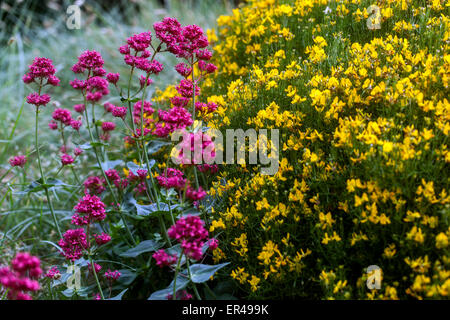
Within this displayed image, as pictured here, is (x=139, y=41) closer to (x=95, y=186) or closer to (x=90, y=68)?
(x=90, y=68)

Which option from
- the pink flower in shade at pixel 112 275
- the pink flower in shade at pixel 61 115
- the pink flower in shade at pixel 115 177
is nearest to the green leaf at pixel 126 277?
the pink flower in shade at pixel 112 275

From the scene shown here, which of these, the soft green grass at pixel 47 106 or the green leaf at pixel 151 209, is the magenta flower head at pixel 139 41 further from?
the soft green grass at pixel 47 106

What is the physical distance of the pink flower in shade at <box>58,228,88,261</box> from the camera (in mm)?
2285

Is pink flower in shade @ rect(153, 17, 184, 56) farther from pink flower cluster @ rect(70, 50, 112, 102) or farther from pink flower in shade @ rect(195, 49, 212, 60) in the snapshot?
pink flower cluster @ rect(70, 50, 112, 102)

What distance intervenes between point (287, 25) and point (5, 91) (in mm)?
4488

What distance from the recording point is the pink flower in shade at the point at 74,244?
7.50 feet

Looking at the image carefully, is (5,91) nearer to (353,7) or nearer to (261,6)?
(261,6)

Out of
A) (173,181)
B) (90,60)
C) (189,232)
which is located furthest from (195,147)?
(90,60)

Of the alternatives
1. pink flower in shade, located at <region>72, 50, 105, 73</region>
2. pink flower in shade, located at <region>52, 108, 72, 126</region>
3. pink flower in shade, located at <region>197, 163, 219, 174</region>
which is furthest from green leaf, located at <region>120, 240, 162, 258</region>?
pink flower in shade, located at <region>72, 50, 105, 73</region>

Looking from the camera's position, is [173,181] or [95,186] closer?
[173,181]

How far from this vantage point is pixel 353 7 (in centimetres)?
318

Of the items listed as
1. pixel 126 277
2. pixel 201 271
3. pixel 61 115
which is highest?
pixel 61 115

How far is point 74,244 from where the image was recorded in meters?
2.33
